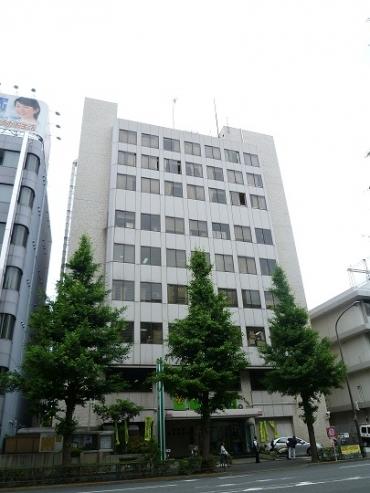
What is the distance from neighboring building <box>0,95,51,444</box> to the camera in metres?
30.1

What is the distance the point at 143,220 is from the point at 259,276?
40.7 feet

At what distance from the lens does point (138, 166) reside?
42156 mm

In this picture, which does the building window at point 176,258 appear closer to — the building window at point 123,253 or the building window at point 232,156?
the building window at point 123,253

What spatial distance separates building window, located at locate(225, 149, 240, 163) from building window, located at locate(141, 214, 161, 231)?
1265 centimetres

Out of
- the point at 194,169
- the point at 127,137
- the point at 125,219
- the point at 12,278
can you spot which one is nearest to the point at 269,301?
the point at 125,219

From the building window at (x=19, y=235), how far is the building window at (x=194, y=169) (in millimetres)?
18160

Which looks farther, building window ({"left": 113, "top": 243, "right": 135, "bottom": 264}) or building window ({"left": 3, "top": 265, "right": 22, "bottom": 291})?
building window ({"left": 113, "top": 243, "right": 135, "bottom": 264})

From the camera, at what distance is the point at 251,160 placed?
48375 millimetres

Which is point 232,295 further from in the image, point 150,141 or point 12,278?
point 12,278

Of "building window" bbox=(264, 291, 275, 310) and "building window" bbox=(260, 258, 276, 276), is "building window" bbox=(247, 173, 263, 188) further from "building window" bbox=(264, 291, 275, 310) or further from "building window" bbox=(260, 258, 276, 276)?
"building window" bbox=(264, 291, 275, 310)

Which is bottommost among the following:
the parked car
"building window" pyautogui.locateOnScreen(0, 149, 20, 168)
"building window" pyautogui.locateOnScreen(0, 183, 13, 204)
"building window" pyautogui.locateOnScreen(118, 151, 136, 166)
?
the parked car

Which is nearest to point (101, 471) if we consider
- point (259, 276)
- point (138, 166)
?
point (259, 276)

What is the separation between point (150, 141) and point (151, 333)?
2112cm

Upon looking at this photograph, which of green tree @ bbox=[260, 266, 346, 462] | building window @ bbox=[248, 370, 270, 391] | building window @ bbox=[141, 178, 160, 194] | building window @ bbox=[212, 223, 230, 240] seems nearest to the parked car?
building window @ bbox=[248, 370, 270, 391]
